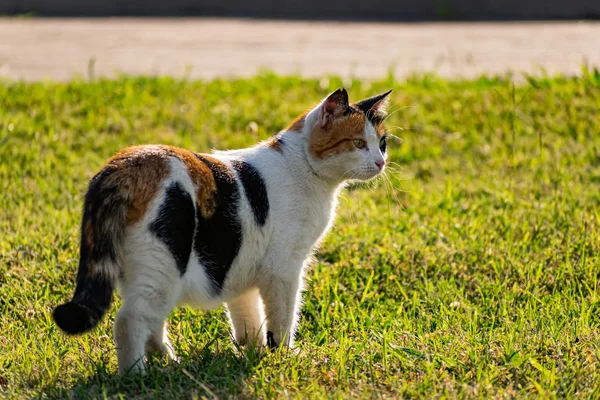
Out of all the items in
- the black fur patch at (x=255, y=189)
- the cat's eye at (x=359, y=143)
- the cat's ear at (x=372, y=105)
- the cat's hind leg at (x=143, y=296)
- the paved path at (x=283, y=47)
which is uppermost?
the cat's ear at (x=372, y=105)

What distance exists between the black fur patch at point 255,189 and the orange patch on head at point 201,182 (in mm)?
235

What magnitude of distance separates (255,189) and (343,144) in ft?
1.65

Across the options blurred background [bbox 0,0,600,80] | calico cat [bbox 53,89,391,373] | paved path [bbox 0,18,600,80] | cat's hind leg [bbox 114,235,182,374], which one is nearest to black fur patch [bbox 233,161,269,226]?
calico cat [bbox 53,89,391,373]

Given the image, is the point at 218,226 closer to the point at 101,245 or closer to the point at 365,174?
the point at 101,245

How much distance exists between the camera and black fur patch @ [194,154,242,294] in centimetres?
382

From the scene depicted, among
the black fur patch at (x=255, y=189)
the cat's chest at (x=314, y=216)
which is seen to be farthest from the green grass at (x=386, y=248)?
the black fur patch at (x=255, y=189)

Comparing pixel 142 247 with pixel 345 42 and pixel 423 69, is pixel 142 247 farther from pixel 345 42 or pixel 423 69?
pixel 345 42

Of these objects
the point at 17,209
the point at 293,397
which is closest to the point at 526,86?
the point at 17,209

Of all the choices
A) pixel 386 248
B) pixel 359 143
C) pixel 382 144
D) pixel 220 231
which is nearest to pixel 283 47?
pixel 386 248

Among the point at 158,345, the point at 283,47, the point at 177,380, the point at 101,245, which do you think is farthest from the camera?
the point at 283,47

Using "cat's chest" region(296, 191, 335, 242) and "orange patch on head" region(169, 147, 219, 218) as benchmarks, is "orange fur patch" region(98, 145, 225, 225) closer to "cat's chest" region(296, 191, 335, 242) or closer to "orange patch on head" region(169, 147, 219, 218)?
"orange patch on head" region(169, 147, 219, 218)

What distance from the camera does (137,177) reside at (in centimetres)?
366

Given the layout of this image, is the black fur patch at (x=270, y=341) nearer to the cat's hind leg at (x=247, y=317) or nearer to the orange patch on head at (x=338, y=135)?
the cat's hind leg at (x=247, y=317)

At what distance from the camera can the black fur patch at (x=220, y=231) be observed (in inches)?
151
